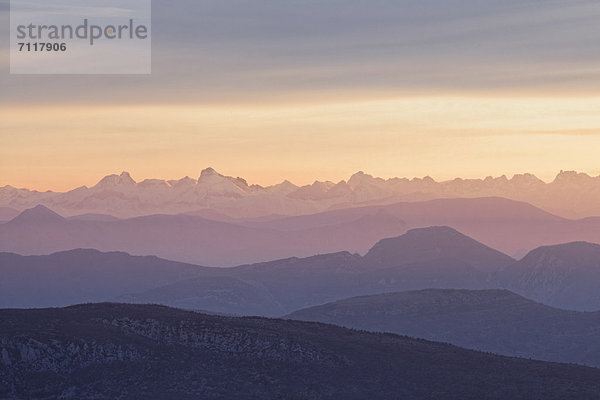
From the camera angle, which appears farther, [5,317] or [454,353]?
[454,353]

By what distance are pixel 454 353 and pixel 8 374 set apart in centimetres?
6485

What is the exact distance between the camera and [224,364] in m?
136

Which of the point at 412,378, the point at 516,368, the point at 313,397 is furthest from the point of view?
the point at 516,368

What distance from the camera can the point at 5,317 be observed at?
137750 mm

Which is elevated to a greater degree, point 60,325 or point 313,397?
point 60,325

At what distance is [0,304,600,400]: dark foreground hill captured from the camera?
4938 inches

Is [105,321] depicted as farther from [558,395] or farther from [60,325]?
[558,395]

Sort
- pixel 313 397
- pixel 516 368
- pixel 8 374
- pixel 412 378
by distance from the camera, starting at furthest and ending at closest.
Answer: pixel 516 368, pixel 412 378, pixel 313 397, pixel 8 374

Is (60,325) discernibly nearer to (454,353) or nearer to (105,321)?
(105,321)

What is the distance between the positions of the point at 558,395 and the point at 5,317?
2717 inches

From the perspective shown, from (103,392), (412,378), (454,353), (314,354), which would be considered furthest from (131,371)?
(454,353)

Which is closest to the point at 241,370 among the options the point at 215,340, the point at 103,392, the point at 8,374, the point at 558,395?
the point at 215,340

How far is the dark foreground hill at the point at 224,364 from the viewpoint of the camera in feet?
412

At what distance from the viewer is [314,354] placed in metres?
144
